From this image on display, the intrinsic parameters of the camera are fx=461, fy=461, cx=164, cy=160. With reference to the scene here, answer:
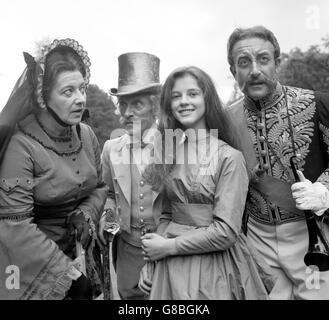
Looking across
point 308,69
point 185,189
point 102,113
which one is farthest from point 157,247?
point 308,69

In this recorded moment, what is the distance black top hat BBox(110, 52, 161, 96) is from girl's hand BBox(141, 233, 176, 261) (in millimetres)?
1331

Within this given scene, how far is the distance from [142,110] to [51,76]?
906mm

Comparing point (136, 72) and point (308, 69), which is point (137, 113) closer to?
point (136, 72)

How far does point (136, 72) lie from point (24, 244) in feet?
5.48

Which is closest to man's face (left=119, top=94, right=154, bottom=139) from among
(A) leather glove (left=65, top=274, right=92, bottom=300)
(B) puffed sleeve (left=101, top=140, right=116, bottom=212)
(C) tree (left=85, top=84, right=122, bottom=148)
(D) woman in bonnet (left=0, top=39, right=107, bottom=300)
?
(B) puffed sleeve (left=101, top=140, right=116, bottom=212)

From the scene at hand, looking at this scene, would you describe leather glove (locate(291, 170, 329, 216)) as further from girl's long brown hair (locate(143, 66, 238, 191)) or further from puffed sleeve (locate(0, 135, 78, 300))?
puffed sleeve (locate(0, 135, 78, 300))

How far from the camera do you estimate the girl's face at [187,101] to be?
2.65 meters

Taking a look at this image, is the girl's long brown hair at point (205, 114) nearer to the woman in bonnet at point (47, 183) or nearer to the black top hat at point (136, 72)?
the woman in bonnet at point (47, 183)

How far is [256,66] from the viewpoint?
2873 mm

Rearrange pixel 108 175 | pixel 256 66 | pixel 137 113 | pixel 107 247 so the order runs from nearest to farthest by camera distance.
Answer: pixel 256 66, pixel 107 247, pixel 137 113, pixel 108 175

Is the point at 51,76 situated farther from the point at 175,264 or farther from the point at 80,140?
the point at 175,264

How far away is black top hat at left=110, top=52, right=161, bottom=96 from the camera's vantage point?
3.52m

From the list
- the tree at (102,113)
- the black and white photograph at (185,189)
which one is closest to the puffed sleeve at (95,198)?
the black and white photograph at (185,189)

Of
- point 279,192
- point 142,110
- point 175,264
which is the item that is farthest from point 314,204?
point 142,110
